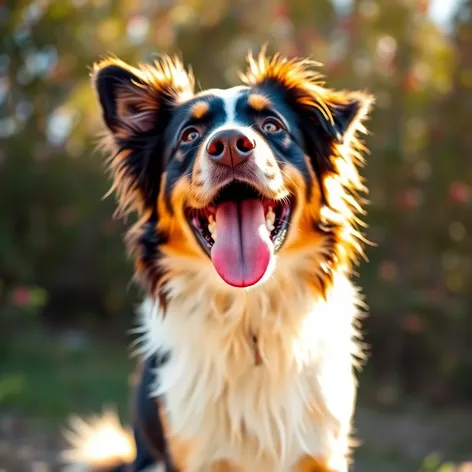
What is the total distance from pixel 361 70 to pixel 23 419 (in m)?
5.65

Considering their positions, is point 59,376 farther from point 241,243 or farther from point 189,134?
point 241,243

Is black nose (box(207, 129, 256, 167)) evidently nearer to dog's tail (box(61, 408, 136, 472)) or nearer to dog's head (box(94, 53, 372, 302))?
dog's head (box(94, 53, 372, 302))

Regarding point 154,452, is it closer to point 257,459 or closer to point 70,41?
point 257,459

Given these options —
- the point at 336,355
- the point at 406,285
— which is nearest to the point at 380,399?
the point at 406,285

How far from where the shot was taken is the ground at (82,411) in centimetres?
658

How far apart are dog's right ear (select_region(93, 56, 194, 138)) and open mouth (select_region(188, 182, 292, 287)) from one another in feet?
2.11

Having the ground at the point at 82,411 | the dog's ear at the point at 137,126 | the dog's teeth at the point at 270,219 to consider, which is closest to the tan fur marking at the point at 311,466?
the dog's teeth at the point at 270,219

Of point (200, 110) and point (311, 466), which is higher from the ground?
point (200, 110)

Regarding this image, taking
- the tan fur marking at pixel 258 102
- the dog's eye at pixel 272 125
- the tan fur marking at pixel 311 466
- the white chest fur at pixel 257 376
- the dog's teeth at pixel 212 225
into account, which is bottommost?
the tan fur marking at pixel 311 466

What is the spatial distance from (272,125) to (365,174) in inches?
206

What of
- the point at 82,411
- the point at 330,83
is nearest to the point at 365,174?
the point at 330,83

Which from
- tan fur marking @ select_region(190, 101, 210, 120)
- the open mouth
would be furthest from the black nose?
tan fur marking @ select_region(190, 101, 210, 120)

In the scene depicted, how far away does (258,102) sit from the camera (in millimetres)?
3299

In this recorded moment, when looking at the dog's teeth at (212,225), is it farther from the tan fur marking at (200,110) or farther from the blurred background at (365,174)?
the blurred background at (365,174)
